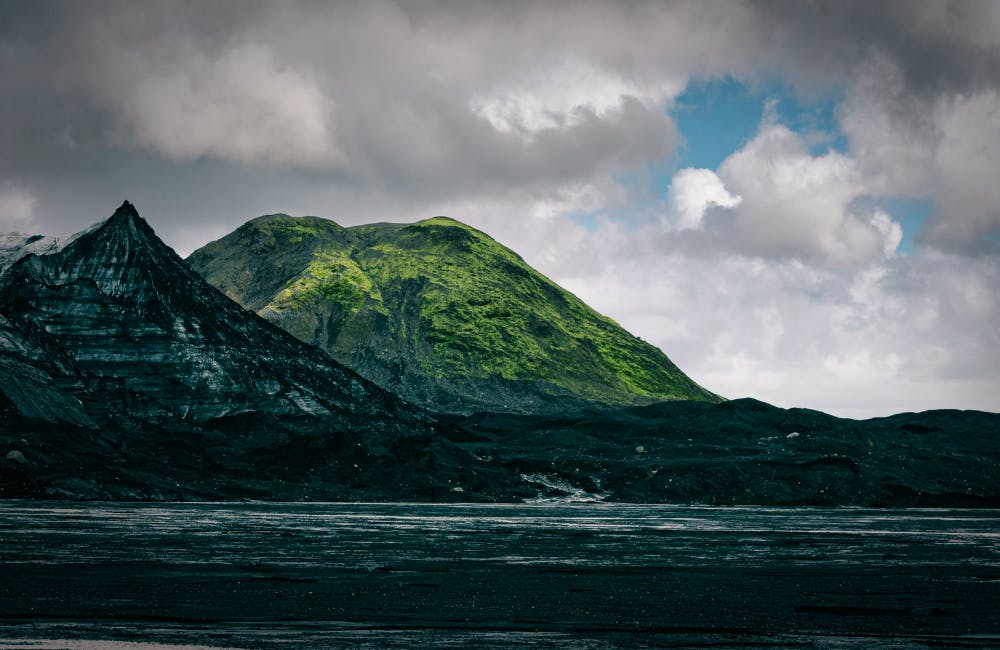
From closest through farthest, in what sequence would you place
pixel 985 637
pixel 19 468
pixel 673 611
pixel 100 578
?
pixel 985 637, pixel 673 611, pixel 100 578, pixel 19 468

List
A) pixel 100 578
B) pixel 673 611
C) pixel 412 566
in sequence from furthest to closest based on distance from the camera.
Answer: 1. pixel 412 566
2. pixel 100 578
3. pixel 673 611

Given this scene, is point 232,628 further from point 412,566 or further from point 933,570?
point 933,570

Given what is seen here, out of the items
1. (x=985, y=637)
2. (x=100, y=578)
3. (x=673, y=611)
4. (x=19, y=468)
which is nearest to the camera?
(x=985, y=637)

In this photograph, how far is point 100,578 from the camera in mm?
46906

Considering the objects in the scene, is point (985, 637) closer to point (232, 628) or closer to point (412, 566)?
point (232, 628)

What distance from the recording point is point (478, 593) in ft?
146

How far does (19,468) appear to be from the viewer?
174m

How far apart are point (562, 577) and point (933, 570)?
22473 mm

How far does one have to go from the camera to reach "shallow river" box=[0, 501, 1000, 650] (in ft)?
105

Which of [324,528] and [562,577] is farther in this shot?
[324,528]

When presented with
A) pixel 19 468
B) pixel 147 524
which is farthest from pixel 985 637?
pixel 19 468

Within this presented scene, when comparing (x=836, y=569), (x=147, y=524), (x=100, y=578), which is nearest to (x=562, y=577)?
(x=836, y=569)

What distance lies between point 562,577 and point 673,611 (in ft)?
46.1

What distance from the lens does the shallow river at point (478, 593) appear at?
31.9 m
